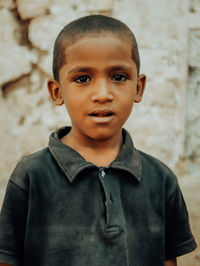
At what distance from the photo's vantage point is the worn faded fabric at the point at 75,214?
1389 millimetres

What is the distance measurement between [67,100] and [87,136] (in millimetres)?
170

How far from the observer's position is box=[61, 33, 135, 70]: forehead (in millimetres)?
1347

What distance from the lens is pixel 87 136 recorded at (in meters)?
1.51

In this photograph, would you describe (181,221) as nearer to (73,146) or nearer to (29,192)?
(73,146)

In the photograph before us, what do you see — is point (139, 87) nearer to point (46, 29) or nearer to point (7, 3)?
point (46, 29)

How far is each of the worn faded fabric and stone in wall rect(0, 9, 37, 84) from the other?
1.14 meters

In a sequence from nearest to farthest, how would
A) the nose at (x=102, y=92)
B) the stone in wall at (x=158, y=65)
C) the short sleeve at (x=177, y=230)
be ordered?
the nose at (x=102, y=92) < the short sleeve at (x=177, y=230) < the stone in wall at (x=158, y=65)

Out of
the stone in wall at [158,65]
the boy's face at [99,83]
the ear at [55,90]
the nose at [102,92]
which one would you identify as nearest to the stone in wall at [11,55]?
the stone in wall at [158,65]

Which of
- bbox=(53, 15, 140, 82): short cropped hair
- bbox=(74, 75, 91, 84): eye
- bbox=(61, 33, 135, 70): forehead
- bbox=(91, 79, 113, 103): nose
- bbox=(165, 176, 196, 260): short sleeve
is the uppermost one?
bbox=(53, 15, 140, 82): short cropped hair

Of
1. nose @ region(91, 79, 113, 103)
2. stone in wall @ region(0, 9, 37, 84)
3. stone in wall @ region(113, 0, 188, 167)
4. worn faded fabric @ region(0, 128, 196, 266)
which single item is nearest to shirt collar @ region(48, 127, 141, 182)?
worn faded fabric @ region(0, 128, 196, 266)

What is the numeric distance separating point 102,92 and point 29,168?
0.40 metres

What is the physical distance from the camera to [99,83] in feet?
4.46

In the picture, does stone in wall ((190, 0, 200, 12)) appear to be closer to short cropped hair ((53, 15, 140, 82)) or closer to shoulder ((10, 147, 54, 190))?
short cropped hair ((53, 15, 140, 82))

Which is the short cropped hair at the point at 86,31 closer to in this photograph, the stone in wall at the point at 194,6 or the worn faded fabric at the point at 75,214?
the worn faded fabric at the point at 75,214
